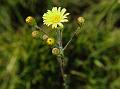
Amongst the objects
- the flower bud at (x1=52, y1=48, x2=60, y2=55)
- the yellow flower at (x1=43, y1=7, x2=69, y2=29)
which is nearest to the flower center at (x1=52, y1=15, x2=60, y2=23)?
the yellow flower at (x1=43, y1=7, x2=69, y2=29)

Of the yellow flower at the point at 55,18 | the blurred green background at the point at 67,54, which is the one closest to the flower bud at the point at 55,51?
the yellow flower at the point at 55,18

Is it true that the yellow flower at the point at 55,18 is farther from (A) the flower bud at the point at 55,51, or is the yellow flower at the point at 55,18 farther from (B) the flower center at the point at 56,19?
(A) the flower bud at the point at 55,51

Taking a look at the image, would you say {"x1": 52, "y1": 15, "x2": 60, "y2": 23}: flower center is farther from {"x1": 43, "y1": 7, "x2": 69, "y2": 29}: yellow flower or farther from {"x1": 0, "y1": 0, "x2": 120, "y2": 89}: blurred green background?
{"x1": 0, "y1": 0, "x2": 120, "y2": 89}: blurred green background

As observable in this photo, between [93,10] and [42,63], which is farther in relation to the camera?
[93,10]

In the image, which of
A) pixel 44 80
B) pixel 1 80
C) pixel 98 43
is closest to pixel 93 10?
pixel 98 43

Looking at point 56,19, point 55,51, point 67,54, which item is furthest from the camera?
point 67,54

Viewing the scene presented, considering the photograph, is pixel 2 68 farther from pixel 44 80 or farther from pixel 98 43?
pixel 98 43

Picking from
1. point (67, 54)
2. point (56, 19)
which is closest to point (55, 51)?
point (56, 19)

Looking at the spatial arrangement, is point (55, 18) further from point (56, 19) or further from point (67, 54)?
point (67, 54)
